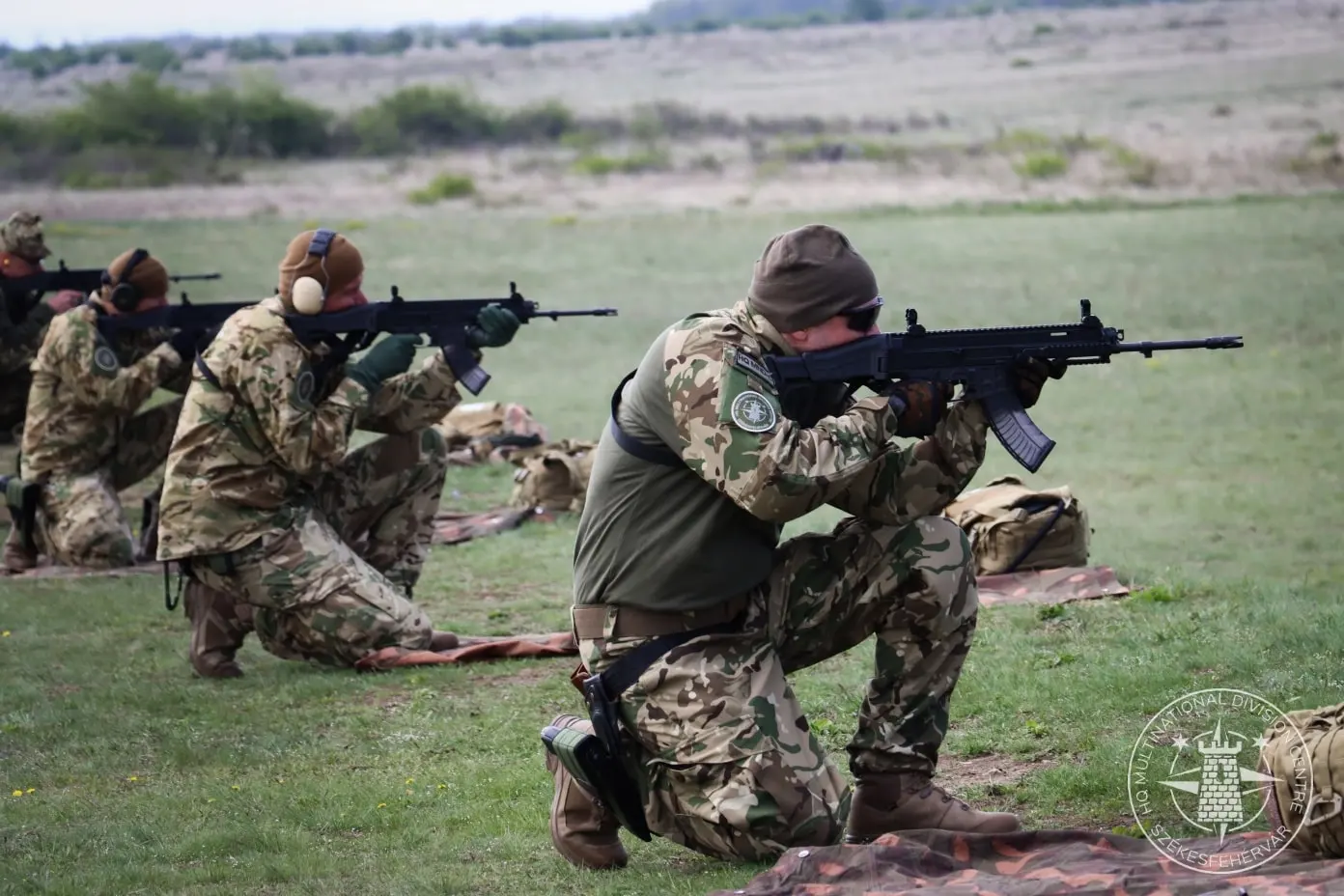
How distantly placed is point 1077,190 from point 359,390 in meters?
27.4

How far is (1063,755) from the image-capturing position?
575 centimetres

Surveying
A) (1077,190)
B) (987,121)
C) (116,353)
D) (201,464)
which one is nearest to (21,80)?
(987,121)

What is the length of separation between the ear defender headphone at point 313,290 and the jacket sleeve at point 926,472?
312 centimetres

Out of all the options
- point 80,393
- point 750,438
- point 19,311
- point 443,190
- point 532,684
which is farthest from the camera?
point 443,190

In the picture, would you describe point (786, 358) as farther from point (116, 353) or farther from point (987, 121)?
point (987, 121)

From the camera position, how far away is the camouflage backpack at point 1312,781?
4.45 metres

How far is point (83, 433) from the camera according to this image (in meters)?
10.5

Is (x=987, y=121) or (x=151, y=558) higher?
(x=987, y=121)

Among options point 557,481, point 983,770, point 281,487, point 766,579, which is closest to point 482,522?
point 557,481

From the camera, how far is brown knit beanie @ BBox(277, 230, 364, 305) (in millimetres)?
7582

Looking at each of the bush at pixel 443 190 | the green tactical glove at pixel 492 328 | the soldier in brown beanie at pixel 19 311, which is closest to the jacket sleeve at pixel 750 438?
the green tactical glove at pixel 492 328

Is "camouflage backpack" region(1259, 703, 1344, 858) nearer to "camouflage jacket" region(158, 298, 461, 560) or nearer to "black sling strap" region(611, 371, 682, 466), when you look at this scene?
"black sling strap" region(611, 371, 682, 466)

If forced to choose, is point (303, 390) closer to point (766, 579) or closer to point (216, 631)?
point (216, 631)

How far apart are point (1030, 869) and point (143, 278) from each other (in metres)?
7.26
